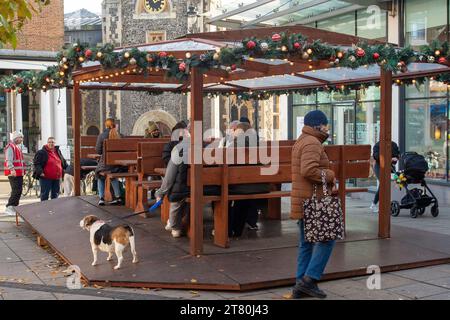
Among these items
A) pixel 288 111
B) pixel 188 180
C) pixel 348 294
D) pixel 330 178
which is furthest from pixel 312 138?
pixel 288 111

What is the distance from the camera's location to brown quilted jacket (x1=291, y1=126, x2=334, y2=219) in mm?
5531

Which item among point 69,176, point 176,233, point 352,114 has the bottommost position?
point 176,233

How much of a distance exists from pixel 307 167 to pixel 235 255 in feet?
6.58

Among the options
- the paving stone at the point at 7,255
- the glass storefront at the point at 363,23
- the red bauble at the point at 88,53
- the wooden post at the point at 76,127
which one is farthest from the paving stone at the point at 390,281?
the glass storefront at the point at 363,23

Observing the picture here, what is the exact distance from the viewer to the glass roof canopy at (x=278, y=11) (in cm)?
1652

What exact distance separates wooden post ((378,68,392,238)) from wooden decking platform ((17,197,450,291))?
22 centimetres

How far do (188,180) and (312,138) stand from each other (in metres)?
2.42

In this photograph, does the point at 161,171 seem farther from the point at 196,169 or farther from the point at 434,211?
the point at 434,211

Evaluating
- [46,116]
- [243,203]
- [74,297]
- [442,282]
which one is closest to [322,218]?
[442,282]

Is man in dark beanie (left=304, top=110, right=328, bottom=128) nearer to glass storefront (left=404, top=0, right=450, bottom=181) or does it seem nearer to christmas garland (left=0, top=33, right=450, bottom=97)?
christmas garland (left=0, top=33, right=450, bottom=97)

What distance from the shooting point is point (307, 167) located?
18.1ft

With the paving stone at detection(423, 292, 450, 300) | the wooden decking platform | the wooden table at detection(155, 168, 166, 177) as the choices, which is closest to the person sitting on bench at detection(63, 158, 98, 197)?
the wooden decking platform

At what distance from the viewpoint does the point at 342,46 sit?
315 inches

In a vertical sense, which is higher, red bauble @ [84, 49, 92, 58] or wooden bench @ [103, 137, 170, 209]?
red bauble @ [84, 49, 92, 58]
